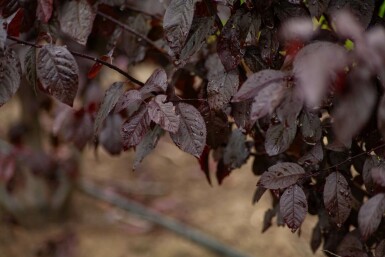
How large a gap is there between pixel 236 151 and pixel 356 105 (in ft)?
2.32

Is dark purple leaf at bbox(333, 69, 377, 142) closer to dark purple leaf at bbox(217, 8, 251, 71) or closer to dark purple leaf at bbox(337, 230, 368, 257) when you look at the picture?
dark purple leaf at bbox(217, 8, 251, 71)

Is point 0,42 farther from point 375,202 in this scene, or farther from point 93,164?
point 93,164

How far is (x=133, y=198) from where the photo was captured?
13.4 feet

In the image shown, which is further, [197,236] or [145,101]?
[197,236]

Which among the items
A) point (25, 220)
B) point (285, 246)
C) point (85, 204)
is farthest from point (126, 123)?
point (85, 204)

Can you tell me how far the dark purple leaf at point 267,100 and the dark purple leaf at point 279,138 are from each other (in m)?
0.23

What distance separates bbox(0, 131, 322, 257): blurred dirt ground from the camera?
3.16 meters

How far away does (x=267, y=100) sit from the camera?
79 cm

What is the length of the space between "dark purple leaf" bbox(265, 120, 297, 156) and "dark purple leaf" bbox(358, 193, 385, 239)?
0.63ft

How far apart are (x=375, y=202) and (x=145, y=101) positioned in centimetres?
46

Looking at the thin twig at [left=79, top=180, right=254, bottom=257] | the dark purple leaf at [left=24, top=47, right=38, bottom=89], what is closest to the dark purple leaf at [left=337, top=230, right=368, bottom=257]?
the dark purple leaf at [left=24, top=47, right=38, bottom=89]

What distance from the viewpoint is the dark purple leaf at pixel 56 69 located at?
1.05m

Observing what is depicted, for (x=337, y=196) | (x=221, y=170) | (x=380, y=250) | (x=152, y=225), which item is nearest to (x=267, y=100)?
(x=337, y=196)

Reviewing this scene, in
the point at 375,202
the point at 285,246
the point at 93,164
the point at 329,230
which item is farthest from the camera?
the point at 93,164
